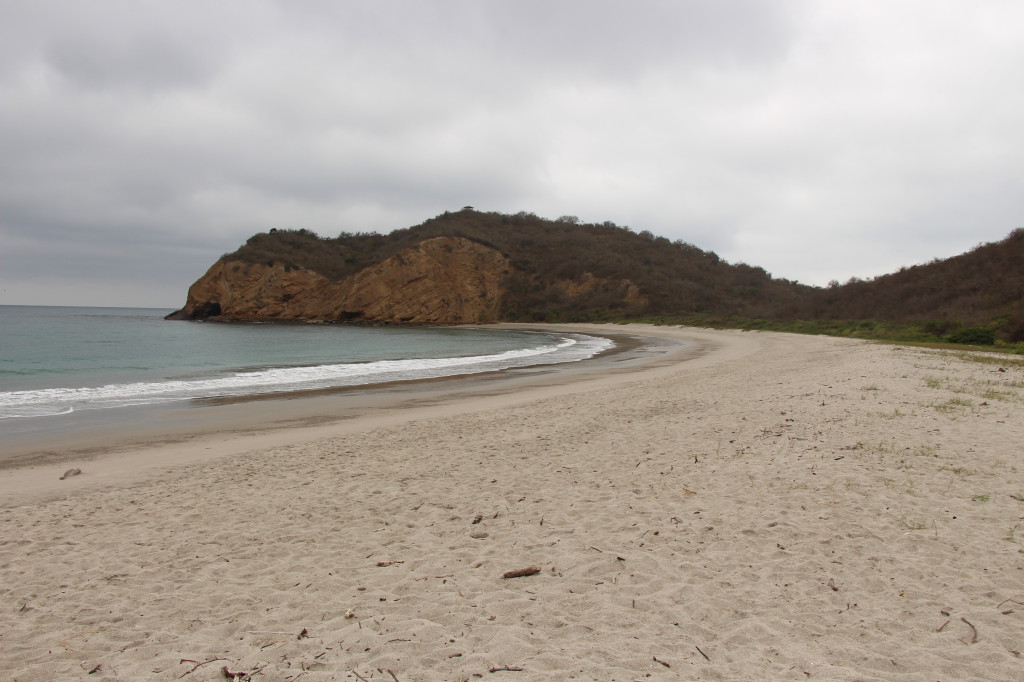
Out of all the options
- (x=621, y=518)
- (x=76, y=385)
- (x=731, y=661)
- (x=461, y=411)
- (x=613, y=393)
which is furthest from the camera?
(x=76, y=385)

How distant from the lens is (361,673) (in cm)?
288

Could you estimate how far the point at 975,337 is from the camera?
21594 mm

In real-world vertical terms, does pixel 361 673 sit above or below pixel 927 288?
below

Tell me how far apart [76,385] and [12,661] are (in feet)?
55.3

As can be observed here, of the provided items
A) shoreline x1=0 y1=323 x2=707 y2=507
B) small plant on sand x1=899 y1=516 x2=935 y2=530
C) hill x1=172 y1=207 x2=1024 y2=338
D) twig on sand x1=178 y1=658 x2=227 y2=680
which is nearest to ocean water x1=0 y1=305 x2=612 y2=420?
shoreline x1=0 y1=323 x2=707 y2=507

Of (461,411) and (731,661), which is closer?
(731,661)

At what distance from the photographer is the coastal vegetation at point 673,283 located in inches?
1196

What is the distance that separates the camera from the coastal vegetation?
1196 inches

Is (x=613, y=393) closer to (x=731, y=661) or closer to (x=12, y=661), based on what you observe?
(x=731, y=661)

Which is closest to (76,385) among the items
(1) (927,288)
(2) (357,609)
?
(2) (357,609)

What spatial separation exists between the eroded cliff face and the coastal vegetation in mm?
1683

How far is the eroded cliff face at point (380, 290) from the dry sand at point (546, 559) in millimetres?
64932

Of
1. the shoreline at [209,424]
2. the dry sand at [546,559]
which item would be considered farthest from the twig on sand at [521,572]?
the shoreline at [209,424]

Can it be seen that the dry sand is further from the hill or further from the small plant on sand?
the hill
